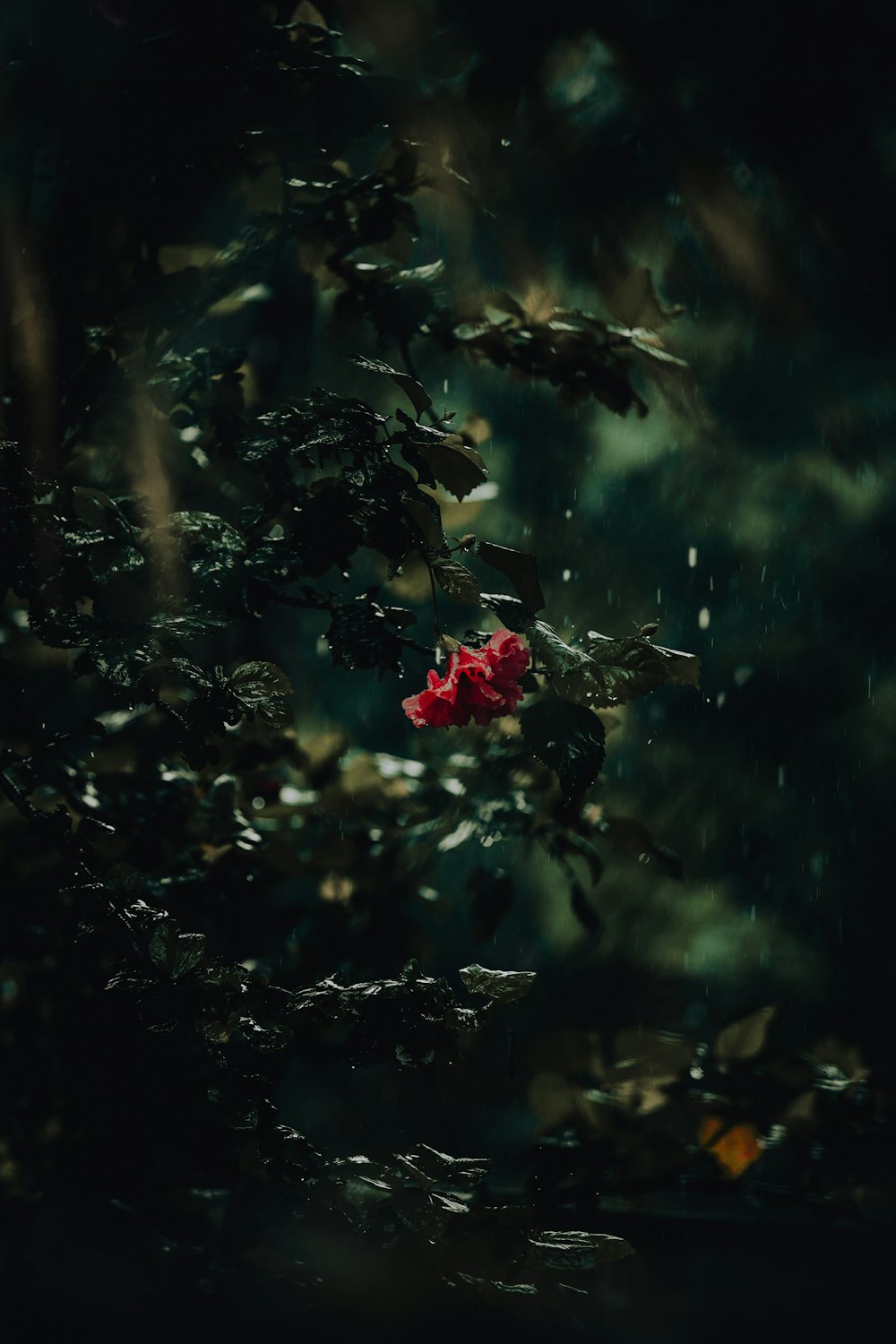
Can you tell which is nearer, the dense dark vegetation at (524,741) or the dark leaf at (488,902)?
the dense dark vegetation at (524,741)

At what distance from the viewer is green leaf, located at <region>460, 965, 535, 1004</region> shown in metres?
0.81

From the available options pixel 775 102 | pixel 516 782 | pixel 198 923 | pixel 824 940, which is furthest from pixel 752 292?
pixel 198 923

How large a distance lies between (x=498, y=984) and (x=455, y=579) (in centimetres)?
34

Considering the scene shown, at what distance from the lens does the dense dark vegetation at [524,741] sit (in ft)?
3.50

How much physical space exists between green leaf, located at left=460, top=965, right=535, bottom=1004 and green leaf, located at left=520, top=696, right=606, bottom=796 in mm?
238

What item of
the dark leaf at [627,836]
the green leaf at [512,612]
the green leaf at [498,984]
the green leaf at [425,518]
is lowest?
the dark leaf at [627,836]

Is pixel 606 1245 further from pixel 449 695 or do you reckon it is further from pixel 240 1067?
pixel 449 695

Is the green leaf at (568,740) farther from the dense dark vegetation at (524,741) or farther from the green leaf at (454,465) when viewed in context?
the dense dark vegetation at (524,741)

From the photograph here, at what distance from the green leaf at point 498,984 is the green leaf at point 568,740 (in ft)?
0.78

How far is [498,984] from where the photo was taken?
0.81m

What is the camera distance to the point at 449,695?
69 centimetres

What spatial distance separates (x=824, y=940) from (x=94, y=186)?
3.77ft

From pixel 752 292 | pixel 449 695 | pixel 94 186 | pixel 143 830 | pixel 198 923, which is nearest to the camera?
pixel 449 695

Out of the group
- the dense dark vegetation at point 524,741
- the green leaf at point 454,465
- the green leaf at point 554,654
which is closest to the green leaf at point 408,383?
the green leaf at point 454,465
